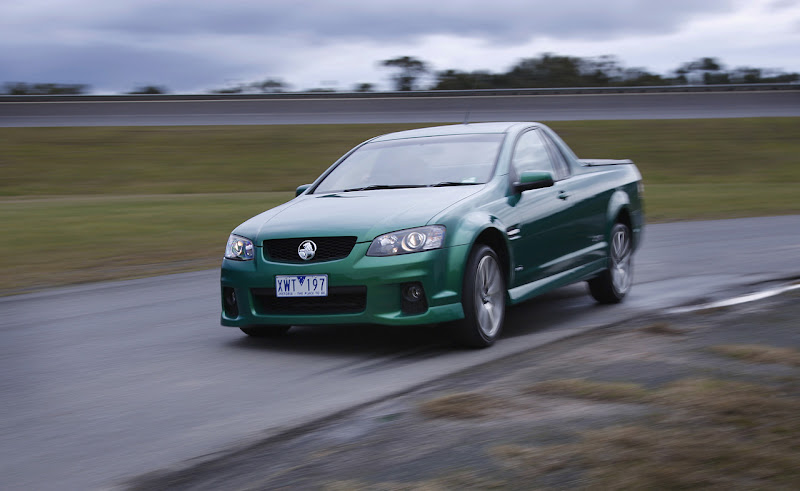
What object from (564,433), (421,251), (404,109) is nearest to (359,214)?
(421,251)

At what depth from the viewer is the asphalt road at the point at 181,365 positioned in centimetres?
452

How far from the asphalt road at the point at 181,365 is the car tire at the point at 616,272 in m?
0.14

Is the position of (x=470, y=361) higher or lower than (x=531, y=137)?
lower

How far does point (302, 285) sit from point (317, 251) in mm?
233

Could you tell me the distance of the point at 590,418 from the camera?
450cm

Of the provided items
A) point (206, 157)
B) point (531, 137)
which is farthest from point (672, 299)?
point (206, 157)

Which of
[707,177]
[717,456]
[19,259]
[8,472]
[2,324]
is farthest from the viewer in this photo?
[707,177]

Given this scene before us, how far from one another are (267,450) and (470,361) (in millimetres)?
2061

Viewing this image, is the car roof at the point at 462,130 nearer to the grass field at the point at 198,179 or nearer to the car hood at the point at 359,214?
the car hood at the point at 359,214

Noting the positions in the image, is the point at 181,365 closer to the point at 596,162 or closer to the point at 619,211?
the point at 619,211

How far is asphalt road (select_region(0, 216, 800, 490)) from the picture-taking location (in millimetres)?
4523

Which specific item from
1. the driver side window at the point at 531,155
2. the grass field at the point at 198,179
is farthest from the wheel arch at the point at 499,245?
the grass field at the point at 198,179

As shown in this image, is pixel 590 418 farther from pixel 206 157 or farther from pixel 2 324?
pixel 206 157

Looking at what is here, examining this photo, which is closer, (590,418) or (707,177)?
(590,418)
